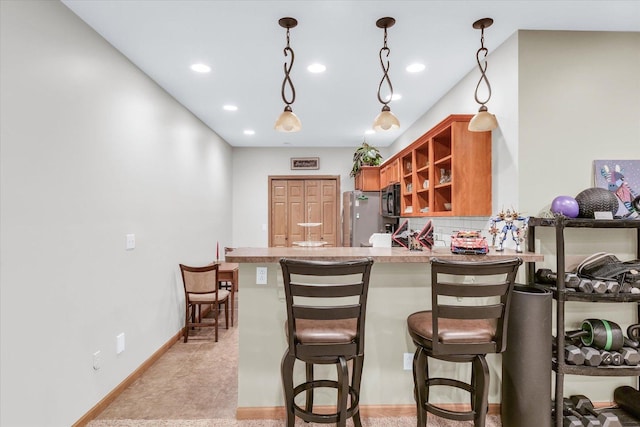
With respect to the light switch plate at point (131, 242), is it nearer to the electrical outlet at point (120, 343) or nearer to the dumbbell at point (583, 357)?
the electrical outlet at point (120, 343)

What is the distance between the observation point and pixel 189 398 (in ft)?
9.18

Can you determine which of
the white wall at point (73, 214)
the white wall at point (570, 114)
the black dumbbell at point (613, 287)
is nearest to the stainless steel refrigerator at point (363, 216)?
the white wall at point (73, 214)

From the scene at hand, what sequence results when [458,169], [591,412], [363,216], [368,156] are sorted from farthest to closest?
[368,156] < [363,216] < [458,169] < [591,412]

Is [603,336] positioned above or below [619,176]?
below

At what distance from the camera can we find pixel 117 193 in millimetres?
2869

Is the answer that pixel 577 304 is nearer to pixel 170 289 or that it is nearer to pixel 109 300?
pixel 109 300

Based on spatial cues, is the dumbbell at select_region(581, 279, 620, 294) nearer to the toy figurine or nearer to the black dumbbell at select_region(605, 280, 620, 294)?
the black dumbbell at select_region(605, 280, 620, 294)

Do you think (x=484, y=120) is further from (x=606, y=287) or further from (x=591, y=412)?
(x=591, y=412)

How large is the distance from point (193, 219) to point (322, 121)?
7.18 ft

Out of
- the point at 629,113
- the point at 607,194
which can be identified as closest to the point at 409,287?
the point at 607,194

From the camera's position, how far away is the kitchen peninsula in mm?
2465

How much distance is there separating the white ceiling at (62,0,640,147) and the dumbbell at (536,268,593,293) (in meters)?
1.57

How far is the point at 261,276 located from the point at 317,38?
1.81m

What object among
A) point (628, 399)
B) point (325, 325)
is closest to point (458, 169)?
point (325, 325)
